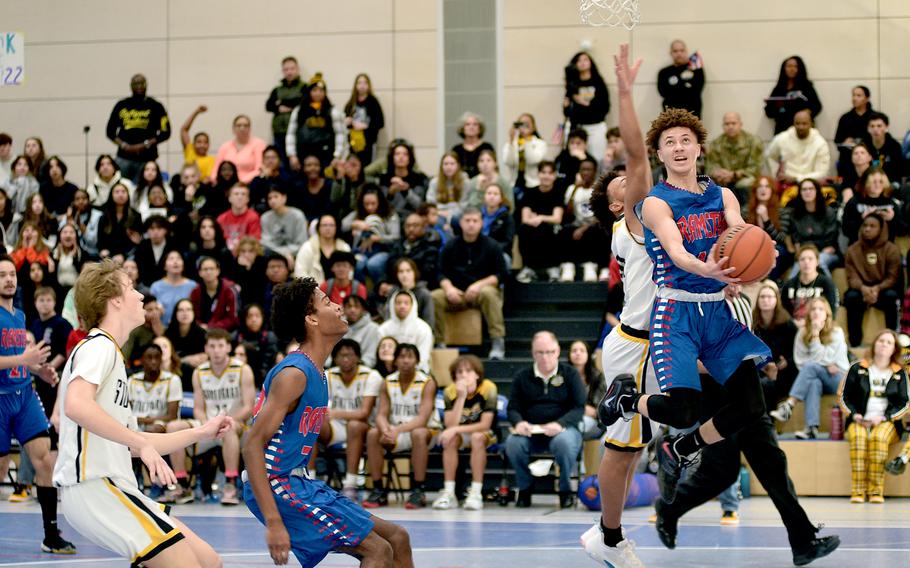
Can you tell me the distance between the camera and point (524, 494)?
428 inches

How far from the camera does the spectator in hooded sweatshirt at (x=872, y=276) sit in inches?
505

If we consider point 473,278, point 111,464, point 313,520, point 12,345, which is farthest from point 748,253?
point 473,278

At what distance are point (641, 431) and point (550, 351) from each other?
4.76m

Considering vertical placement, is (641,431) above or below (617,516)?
above

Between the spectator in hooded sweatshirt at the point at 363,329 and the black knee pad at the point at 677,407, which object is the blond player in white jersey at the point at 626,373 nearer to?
the black knee pad at the point at 677,407

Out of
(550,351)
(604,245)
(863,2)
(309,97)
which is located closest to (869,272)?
(604,245)

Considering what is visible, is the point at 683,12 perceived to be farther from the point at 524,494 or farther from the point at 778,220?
the point at 524,494

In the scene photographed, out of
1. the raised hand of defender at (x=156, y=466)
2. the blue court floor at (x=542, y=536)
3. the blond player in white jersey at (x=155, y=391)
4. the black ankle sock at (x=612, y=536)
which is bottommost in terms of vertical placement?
the blue court floor at (x=542, y=536)

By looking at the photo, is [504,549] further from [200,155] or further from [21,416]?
[200,155]

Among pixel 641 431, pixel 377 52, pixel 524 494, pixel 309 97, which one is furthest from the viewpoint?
pixel 377 52

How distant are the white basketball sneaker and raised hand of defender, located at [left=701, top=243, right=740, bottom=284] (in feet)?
5.26

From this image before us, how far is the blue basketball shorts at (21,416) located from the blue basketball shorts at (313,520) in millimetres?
3694

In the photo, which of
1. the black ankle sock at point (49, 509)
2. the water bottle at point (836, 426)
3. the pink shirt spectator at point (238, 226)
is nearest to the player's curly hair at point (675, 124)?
the black ankle sock at point (49, 509)

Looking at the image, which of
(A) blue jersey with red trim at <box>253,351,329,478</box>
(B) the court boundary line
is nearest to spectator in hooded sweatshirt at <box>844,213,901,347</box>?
(B) the court boundary line
